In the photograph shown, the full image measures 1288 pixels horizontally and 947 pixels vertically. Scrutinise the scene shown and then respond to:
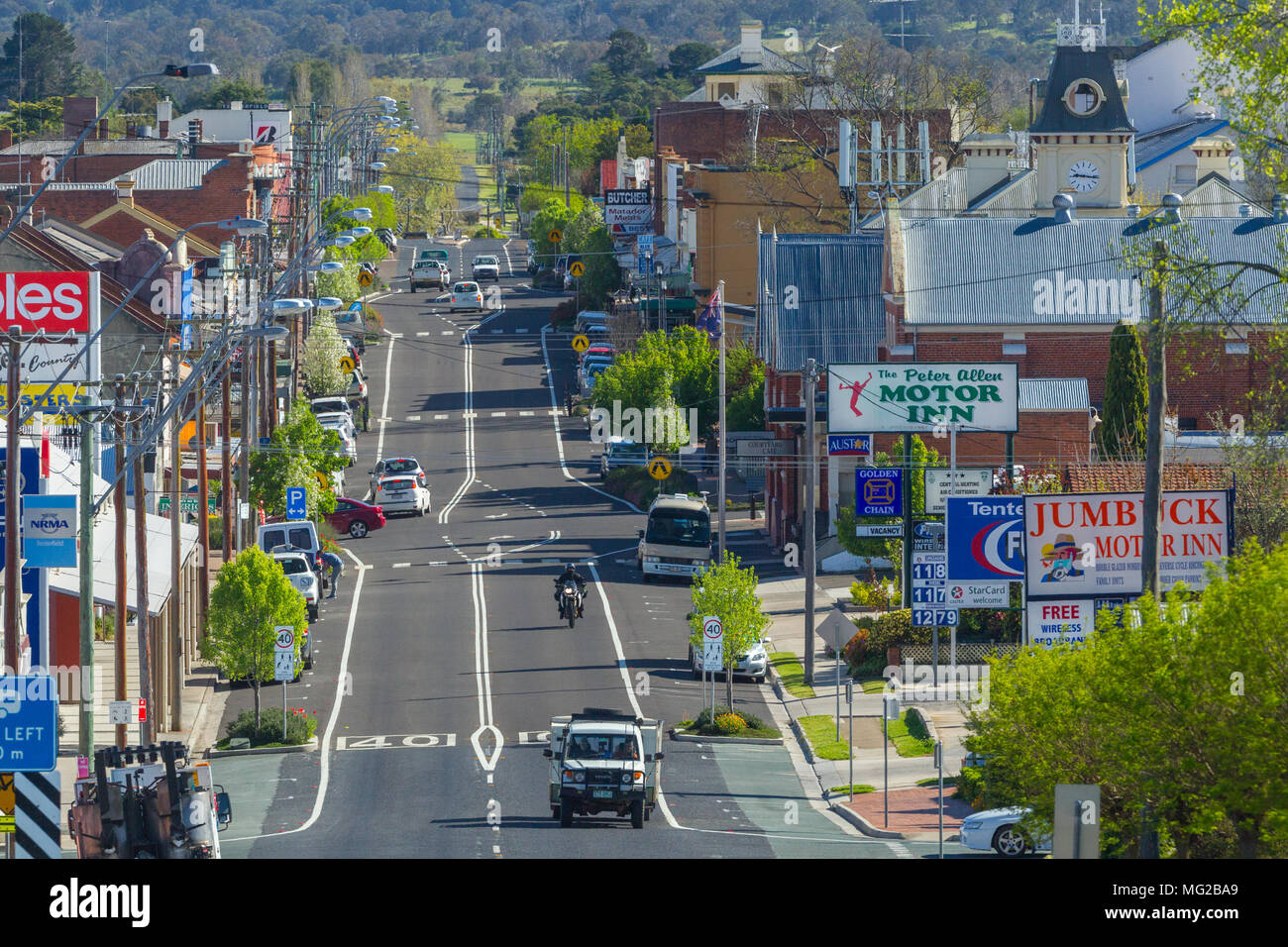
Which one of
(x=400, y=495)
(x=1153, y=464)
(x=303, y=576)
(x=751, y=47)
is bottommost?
(x=303, y=576)

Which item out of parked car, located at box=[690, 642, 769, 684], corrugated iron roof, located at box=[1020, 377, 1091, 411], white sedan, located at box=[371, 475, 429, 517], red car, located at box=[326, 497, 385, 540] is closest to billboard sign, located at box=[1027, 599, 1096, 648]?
parked car, located at box=[690, 642, 769, 684]

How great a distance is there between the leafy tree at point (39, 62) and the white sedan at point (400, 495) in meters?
116

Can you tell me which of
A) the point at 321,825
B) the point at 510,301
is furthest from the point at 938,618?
the point at 510,301

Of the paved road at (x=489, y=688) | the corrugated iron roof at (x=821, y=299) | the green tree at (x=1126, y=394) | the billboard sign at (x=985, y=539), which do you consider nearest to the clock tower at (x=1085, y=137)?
the corrugated iron roof at (x=821, y=299)

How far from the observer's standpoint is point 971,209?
7650 cm

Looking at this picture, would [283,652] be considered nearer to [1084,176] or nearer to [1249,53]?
[1249,53]

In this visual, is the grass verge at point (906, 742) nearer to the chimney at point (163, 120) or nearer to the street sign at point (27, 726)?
the street sign at point (27, 726)

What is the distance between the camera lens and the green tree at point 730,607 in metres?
42.6

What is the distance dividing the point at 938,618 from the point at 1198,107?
77000 mm

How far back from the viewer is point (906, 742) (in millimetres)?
40031

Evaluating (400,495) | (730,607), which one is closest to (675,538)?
(400,495)

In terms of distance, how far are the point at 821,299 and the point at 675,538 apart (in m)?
14.6

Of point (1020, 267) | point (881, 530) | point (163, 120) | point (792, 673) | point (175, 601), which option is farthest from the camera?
point (163, 120)
